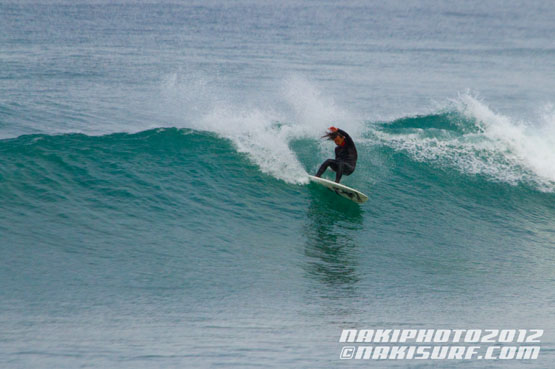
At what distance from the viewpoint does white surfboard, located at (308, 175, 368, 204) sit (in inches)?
472

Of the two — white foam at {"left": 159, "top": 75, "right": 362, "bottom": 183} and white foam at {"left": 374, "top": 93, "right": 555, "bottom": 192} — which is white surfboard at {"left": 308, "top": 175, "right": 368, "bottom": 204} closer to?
white foam at {"left": 159, "top": 75, "right": 362, "bottom": 183}

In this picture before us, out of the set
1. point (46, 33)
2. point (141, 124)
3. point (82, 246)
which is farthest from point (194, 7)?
point (82, 246)

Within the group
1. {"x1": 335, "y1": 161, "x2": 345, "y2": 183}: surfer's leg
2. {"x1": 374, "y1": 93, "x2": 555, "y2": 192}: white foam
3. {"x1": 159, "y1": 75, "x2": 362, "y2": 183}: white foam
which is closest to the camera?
{"x1": 335, "y1": 161, "x2": 345, "y2": 183}: surfer's leg

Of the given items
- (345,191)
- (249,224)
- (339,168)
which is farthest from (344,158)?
(249,224)

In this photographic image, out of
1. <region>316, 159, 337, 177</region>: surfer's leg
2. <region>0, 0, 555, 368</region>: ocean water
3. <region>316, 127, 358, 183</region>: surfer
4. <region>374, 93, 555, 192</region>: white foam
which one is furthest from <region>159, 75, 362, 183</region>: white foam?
<region>374, 93, 555, 192</region>: white foam

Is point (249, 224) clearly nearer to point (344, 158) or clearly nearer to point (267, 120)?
point (344, 158)

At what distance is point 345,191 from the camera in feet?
39.7

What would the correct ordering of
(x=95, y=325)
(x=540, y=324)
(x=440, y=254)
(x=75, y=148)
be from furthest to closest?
(x=75, y=148), (x=440, y=254), (x=540, y=324), (x=95, y=325)

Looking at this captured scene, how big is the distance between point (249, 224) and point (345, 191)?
2172 millimetres

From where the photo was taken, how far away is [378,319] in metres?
7.77

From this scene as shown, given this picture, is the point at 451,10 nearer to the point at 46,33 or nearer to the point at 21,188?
the point at 46,33

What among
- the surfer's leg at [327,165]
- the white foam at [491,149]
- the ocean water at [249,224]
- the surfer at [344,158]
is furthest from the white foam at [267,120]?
the white foam at [491,149]

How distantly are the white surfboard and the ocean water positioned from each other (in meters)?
0.21

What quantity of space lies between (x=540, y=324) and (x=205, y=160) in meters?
8.19
